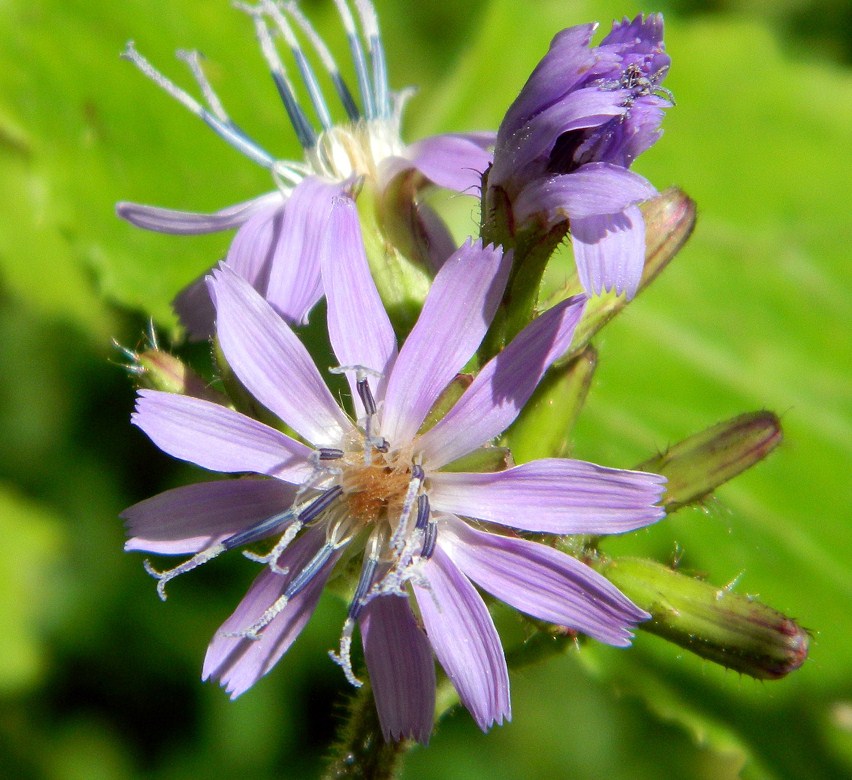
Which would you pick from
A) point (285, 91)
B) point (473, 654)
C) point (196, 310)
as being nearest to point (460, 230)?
point (285, 91)

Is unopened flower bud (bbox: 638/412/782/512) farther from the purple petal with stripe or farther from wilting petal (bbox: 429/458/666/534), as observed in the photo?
the purple petal with stripe

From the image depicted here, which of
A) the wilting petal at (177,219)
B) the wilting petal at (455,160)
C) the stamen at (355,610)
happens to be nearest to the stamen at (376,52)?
the wilting petal at (455,160)

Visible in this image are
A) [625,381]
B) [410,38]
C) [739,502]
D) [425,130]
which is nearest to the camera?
[739,502]

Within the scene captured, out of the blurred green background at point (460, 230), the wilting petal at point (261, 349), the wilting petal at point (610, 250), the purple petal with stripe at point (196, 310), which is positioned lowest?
the blurred green background at point (460, 230)

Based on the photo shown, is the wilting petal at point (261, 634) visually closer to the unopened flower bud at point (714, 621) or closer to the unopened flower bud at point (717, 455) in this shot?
the unopened flower bud at point (714, 621)

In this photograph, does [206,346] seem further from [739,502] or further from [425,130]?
[739,502]

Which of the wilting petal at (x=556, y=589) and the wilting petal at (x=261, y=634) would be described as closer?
the wilting petal at (x=556, y=589)

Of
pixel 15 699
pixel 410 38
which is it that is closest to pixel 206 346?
pixel 15 699
